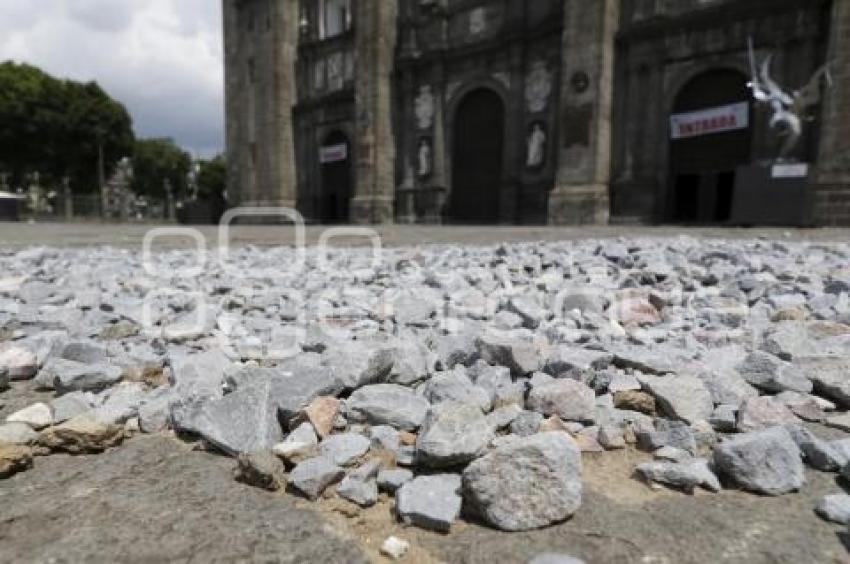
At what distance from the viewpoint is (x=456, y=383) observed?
1771 millimetres

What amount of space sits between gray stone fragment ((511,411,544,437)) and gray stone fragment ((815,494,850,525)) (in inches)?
24.6

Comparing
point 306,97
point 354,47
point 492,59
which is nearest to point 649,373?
point 492,59

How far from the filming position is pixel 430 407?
1.60m

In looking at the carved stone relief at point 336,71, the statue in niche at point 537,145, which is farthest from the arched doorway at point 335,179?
Result: the statue in niche at point 537,145

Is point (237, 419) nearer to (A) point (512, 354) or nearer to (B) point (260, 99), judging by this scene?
(A) point (512, 354)

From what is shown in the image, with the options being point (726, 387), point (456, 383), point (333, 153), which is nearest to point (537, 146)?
point (333, 153)

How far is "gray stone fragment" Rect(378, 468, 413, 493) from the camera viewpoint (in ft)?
4.21

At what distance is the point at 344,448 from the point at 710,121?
1575cm

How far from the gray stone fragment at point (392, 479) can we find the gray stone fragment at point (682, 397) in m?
0.78

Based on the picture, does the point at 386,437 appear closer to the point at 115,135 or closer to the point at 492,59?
the point at 492,59

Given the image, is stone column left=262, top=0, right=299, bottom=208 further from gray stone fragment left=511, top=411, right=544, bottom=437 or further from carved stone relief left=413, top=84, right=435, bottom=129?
gray stone fragment left=511, top=411, right=544, bottom=437

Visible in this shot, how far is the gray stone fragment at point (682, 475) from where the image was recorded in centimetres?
129

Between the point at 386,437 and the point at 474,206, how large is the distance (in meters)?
17.9

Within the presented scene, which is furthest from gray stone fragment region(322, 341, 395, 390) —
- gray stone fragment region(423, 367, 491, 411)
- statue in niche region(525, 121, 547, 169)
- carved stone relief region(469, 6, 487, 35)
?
carved stone relief region(469, 6, 487, 35)
